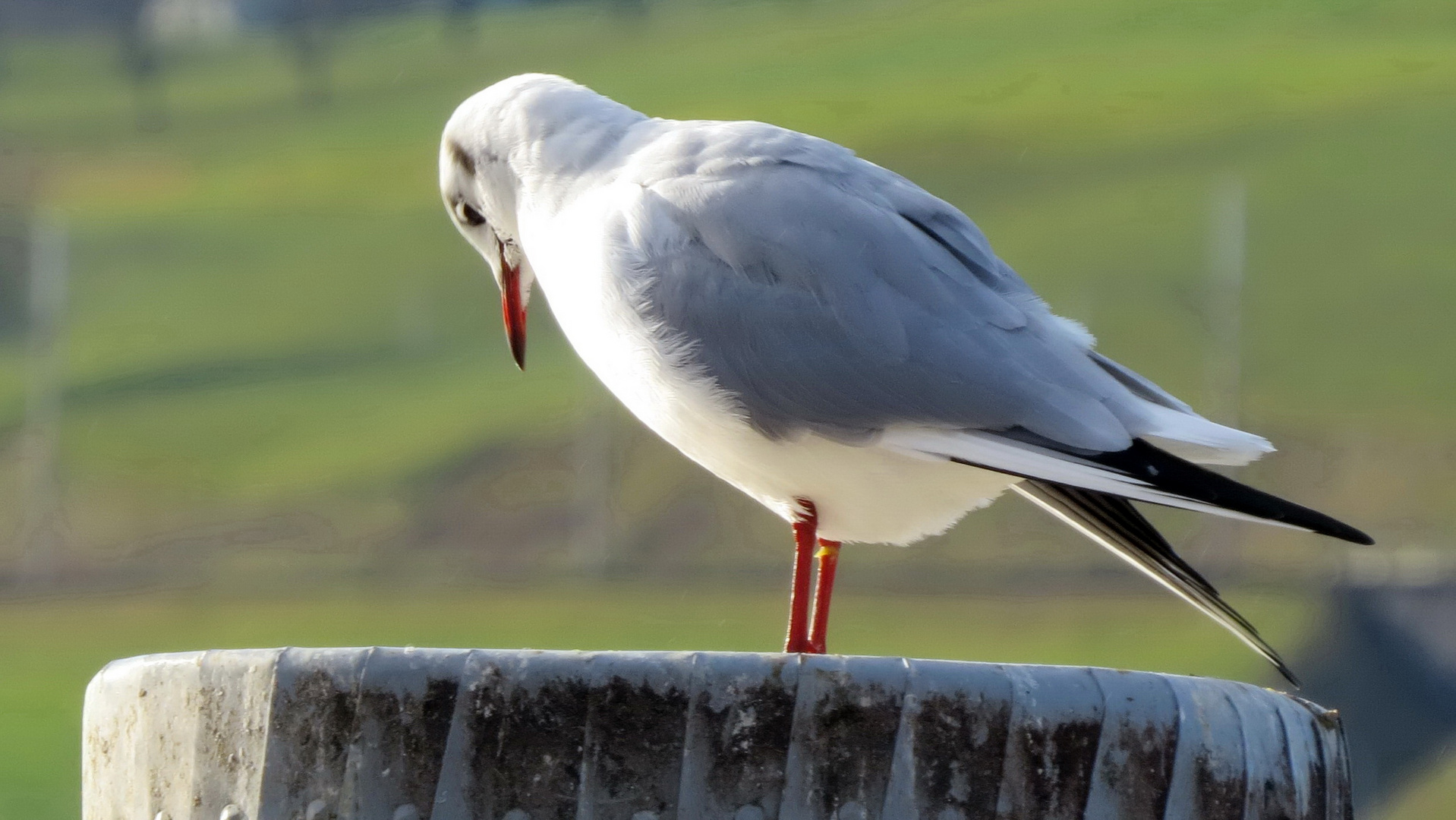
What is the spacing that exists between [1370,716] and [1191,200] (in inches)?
274

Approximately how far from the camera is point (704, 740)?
3.44 feet

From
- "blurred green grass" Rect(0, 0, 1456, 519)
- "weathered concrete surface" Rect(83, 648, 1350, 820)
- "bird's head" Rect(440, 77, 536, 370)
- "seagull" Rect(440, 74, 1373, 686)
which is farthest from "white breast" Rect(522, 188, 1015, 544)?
"blurred green grass" Rect(0, 0, 1456, 519)

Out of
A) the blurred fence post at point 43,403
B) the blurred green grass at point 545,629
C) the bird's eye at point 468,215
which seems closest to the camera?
the bird's eye at point 468,215

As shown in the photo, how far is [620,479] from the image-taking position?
10.4 metres

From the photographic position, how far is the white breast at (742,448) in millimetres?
1827

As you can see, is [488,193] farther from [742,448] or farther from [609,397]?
[609,397]

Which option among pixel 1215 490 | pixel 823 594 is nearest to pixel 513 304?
pixel 823 594

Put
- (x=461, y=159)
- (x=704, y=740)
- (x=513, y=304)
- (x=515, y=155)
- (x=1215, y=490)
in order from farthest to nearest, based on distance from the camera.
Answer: (x=513, y=304) < (x=461, y=159) < (x=515, y=155) < (x=1215, y=490) < (x=704, y=740)

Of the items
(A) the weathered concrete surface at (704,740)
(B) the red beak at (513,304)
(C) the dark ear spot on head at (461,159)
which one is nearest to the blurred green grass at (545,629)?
(B) the red beak at (513,304)

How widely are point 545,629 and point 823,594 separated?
6911 mm

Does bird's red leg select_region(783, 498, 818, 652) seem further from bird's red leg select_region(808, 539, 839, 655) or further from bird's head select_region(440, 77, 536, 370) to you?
bird's head select_region(440, 77, 536, 370)

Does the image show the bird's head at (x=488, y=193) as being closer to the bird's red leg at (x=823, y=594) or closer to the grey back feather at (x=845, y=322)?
the grey back feather at (x=845, y=322)

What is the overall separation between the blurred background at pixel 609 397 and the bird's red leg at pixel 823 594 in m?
4.93

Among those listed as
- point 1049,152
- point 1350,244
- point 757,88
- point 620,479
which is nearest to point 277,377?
A: point 620,479
